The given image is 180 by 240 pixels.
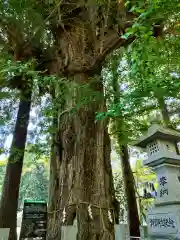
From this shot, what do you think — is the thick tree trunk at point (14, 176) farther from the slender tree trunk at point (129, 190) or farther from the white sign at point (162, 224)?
the white sign at point (162, 224)

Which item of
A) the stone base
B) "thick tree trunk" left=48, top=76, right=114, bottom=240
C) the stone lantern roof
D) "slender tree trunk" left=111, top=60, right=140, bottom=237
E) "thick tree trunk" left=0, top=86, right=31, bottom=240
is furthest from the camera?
"slender tree trunk" left=111, top=60, right=140, bottom=237

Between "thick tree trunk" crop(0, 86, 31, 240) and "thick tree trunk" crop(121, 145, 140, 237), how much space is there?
2.84 metres

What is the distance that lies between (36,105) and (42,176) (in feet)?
40.8

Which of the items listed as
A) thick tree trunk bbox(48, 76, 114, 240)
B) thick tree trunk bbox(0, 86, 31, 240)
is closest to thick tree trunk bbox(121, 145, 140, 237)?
thick tree trunk bbox(0, 86, 31, 240)

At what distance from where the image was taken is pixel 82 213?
106 inches

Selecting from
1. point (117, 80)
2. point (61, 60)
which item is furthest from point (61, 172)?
point (117, 80)

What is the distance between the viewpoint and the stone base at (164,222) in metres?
2.14

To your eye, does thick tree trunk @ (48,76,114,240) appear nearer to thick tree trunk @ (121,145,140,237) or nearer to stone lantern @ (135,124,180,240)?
stone lantern @ (135,124,180,240)

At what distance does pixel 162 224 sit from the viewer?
228cm

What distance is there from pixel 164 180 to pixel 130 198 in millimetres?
4112

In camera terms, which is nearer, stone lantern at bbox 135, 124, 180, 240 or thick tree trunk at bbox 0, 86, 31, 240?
stone lantern at bbox 135, 124, 180, 240

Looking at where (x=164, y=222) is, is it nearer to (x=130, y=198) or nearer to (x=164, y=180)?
(x=164, y=180)

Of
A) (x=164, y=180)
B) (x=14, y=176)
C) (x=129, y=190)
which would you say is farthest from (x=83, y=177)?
(x=129, y=190)

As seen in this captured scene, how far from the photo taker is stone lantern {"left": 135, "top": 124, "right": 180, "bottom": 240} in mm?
2211
